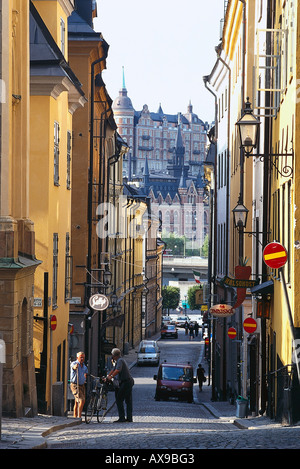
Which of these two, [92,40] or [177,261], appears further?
[177,261]

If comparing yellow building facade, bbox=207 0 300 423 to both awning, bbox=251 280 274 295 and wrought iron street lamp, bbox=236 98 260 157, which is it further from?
wrought iron street lamp, bbox=236 98 260 157

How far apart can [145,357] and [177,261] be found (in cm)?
6441

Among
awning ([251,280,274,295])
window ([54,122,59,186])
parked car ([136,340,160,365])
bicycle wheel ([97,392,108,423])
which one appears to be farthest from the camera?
parked car ([136,340,160,365])

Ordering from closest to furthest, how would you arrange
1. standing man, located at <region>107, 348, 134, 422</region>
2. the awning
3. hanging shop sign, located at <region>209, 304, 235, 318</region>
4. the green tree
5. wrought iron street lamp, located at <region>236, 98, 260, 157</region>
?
wrought iron street lamp, located at <region>236, 98, 260, 157</region> → standing man, located at <region>107, 348, 134, 422</region> → the awning → hanging shop sign, located at <region>209, 304, 235, 318</region> → the green tree

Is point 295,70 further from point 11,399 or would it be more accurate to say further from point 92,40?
point 92,40

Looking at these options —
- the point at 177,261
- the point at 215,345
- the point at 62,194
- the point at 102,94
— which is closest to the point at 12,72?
the point at 62,194

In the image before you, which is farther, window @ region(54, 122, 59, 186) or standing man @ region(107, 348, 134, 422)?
window @ region(54, 122, 59, 186)

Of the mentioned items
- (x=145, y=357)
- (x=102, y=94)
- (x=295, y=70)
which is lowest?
(x=145, y=357)

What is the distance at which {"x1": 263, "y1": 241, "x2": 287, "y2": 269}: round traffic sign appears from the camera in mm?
13977

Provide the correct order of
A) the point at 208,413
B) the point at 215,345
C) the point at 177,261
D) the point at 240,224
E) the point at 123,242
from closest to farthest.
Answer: the point at 240,224 → the point at 208,413 → the point at 215,345 → the point at 123,242 → the point at 177,261

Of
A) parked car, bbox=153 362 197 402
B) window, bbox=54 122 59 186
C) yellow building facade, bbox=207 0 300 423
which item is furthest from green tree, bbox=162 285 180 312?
window, bbox=54 122 59 186

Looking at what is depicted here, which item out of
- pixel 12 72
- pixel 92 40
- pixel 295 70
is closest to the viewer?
pixel 295 70

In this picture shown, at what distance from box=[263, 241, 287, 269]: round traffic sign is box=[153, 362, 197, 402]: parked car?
19.1m

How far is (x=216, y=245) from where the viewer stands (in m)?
44.0
